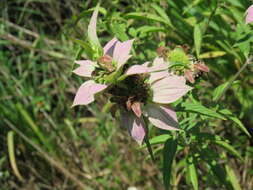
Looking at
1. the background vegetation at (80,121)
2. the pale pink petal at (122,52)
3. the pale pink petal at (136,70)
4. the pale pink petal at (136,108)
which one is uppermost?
the pale pink petal at (122,52)

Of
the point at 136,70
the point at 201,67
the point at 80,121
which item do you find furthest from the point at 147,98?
the point at 80,121

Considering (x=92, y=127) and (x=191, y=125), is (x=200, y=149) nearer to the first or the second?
(x=191, y=125)

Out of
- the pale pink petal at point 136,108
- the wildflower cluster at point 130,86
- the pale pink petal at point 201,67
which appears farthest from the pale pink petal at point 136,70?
the pale pink petal at point 201,67

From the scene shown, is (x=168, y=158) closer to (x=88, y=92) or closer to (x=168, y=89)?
(x=168, y=89)

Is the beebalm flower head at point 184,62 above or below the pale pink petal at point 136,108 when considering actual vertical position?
below

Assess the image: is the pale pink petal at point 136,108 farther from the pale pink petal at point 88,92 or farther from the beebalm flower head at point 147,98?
the pale pink petal at point 88,92
